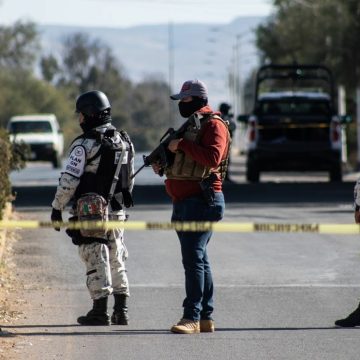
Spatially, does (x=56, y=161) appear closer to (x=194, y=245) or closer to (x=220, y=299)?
(x=220, y=299)

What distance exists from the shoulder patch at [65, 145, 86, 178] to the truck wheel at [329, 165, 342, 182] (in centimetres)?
1922

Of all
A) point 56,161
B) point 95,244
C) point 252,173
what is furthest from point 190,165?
point 56,161

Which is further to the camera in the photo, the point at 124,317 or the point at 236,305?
the point at 236,305

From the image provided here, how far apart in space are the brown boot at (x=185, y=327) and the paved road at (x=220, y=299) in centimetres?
7

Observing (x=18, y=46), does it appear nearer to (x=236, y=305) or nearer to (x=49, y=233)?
(x=49, y=233)

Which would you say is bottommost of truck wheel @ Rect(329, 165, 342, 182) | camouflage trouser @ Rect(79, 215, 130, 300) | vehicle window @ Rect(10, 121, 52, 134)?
truck wheel @ Rect(329, 165, 342, 182)

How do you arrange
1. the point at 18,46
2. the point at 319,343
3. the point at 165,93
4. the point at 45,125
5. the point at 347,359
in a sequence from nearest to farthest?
the point at 347,359 < the point at 319,343 < the point at 45,125 < the point at 18,46 < the point at 165,93

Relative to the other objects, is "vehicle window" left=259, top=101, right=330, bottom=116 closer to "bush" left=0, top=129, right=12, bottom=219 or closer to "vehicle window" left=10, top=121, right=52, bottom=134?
"bush" left=0, top=129, right=12, bottom=219

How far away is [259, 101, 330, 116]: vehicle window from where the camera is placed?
96.6ft

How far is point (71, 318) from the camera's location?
11.1 metres

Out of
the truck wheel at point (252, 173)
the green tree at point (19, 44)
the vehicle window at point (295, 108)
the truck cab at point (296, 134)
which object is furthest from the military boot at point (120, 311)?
the green tree at point (19, 44)

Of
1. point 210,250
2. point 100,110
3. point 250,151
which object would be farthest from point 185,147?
point 250,151

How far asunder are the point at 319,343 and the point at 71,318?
2167 millimetres

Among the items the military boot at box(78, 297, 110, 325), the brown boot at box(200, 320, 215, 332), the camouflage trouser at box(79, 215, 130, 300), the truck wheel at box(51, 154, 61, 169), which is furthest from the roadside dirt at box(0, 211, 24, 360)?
the truck wheel at box(51, 154, 61, 169)
